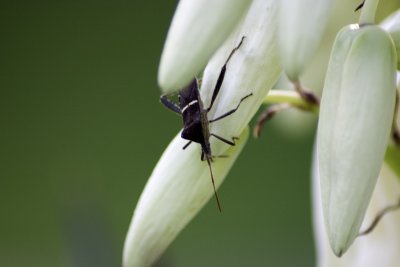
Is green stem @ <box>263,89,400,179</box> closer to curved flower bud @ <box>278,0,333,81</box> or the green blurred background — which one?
curved flower bud @ <box>278,0,333,81</box>

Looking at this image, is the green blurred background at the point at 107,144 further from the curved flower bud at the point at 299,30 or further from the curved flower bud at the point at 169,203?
the curved flower bud at the point at 299,30

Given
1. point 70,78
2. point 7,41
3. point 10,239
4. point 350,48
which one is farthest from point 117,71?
point 350,48

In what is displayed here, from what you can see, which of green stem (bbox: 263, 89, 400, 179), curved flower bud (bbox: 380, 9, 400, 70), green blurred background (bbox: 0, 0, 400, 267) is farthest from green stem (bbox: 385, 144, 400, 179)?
green blurred background (bbox: 0, 0, 400, 267)

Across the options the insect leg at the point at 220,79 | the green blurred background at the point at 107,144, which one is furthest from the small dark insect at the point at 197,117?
the green blurred background at the point at 107,144

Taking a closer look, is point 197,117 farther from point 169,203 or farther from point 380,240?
point 380,240

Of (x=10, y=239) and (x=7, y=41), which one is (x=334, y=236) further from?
(x=7, y=41)

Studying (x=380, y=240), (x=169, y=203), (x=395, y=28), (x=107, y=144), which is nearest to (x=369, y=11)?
(x=395, y=28)
